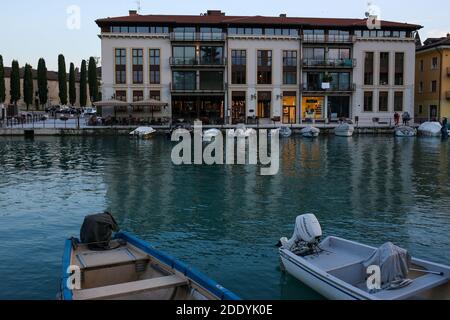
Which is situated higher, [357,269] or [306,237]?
[306,237]

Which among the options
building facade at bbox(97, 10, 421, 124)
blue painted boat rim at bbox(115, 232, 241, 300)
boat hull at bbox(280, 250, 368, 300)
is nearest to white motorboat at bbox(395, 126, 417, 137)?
building facade at bbox(97, 10, 421, 124)

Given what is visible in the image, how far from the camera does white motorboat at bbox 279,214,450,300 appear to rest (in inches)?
420

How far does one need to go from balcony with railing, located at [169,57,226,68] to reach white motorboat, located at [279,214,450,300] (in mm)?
62736

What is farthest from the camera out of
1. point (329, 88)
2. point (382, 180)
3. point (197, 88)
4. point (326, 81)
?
point (329, 88)

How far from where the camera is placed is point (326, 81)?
76750 millimetres

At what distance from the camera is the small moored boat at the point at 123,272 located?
32.5 ft

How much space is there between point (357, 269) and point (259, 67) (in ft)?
216

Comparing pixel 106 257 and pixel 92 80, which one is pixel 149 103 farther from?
pixel 106 257

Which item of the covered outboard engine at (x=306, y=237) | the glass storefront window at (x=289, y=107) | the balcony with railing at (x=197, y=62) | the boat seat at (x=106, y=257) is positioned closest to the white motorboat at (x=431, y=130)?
the glass storefront window at (x=289, y=107)

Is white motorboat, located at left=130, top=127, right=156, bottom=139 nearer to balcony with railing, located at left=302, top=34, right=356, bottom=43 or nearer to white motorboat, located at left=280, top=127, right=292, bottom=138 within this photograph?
white motorboat, located at left=280, top=127, right=292, bottom=138

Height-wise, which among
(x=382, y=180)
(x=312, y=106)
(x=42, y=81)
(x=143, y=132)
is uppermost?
(x=42, y=81)

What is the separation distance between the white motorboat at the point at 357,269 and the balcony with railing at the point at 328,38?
214 ft

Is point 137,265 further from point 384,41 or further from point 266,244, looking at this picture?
point 384,41

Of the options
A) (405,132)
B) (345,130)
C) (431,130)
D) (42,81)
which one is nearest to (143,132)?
(345,130)
